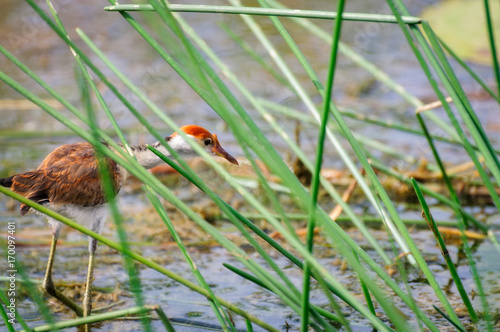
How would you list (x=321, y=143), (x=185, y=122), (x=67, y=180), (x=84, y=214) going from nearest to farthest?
(x=321, y=143) < (x=67, y=180) < (x=84, y=214) < (x=185, y=122)

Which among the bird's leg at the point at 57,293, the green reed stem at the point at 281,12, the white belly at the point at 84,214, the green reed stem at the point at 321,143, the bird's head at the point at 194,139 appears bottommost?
the bird's leg at the point at 57,293

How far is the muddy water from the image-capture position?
10.6 ft

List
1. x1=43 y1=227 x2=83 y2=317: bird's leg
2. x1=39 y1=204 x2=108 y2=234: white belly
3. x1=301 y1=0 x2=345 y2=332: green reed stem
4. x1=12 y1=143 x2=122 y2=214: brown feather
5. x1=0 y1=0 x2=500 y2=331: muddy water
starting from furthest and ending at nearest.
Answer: x1=0 y1=0 x2=500 y2=331: muddy water
x1=43 y1=227 x2=83 y2=317: bird's leg
x1=39 y1=204 x2=108 y2=234: white belly
x1=12 y1=143 x2=122 y2=214: brown feather
x1=301 y1=0 x2=345 y2=332: green reed stem

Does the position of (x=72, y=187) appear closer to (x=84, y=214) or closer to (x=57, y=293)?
(x=84, y=214)

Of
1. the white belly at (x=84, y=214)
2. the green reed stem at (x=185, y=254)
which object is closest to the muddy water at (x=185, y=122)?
the white belly at (x=84, y=214)

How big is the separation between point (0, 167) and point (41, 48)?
8.48 feet

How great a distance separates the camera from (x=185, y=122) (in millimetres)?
5660

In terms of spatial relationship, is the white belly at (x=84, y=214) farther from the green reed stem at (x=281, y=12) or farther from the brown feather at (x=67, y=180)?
the green reed stem at (x=281, y=12)

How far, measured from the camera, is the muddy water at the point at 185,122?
322cm

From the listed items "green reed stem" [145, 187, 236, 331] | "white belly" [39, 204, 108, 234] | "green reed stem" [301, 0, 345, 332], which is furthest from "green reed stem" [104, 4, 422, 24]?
"white belly" [39, 204, 108, 234]

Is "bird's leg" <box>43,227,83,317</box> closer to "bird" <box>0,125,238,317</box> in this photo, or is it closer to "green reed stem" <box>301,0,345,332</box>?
"bird" <box>0,125,238,317</box>

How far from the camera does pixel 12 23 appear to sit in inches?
281

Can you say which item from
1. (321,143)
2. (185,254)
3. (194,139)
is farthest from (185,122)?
(321,143)

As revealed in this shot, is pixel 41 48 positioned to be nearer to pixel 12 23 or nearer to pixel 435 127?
pixel 12 23
